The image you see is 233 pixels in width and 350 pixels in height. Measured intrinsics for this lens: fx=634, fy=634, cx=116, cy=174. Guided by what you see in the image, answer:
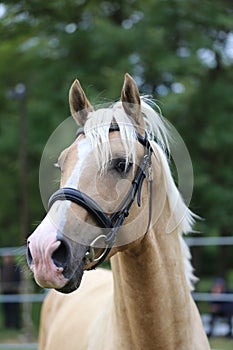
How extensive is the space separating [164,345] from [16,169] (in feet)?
40.2

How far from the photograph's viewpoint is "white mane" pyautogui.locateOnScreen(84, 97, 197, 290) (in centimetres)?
271

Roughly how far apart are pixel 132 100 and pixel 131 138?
19cm

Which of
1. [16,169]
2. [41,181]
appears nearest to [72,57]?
[16,169]

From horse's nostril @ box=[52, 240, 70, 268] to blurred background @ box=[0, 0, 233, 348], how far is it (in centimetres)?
1027

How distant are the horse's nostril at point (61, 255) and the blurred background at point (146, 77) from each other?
10.3 meters

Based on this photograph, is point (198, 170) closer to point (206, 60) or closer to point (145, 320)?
point (206, 60)

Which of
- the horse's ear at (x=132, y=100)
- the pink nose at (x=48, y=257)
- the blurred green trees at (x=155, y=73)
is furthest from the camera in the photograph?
the blurred green trees at (x=155, y=73)

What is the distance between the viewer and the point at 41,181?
3.17m

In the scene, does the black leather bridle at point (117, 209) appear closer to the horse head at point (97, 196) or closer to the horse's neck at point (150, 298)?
the horse head at point (97, 196)

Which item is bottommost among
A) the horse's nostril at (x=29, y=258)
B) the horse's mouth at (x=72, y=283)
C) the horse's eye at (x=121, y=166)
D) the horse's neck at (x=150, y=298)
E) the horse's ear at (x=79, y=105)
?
the horse's neck at (x=150, y=298)

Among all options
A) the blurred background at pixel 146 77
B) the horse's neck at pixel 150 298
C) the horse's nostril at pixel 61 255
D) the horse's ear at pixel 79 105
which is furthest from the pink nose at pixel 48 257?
the blurred background at pixel 146 77

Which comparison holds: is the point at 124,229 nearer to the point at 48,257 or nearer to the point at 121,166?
the point at 121,166

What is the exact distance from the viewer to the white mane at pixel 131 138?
2.71m

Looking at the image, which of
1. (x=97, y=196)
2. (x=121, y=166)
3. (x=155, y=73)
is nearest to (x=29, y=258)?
(x=97, y=196)
